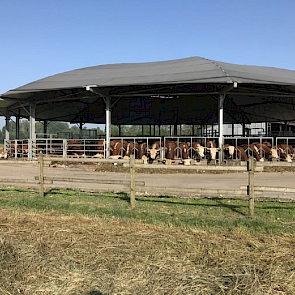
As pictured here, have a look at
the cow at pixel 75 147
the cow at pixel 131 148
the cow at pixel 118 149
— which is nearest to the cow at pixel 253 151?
the cow at pixel 131 148

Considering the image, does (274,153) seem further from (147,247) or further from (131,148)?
(147,247)

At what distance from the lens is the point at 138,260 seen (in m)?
5.02

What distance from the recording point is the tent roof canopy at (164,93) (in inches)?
748

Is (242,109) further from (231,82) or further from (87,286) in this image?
(87,286)

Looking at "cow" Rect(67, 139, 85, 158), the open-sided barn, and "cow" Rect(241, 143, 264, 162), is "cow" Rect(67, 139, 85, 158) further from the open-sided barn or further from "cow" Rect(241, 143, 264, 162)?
"cow" Rect(241, 143, 264, 162)

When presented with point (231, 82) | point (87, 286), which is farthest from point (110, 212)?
point (231, 82)

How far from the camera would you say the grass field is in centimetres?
420

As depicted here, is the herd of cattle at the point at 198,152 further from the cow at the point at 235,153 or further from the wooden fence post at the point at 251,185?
the wooden fence post at the point at 251,185

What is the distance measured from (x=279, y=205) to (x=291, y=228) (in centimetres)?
195

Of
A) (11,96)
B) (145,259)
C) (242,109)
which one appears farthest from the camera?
(242,109)

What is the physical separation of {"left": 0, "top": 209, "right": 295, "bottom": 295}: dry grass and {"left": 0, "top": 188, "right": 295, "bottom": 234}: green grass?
0.44 m

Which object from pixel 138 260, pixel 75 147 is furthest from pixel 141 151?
pixel 138 260

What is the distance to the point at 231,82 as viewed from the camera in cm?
1669

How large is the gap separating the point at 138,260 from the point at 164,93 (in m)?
17.9
